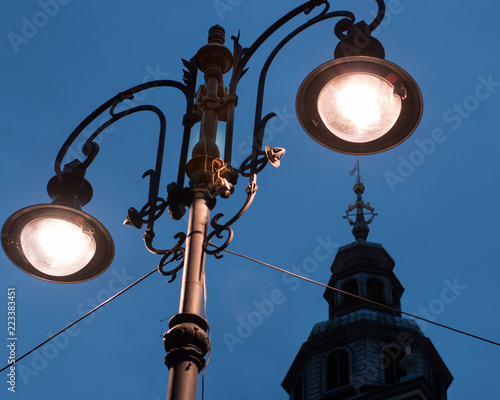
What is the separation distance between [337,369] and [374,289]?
5.77 metres

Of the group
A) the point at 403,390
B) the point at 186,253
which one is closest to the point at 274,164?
the point at 186,253

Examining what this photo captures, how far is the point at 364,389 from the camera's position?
36.4 metres

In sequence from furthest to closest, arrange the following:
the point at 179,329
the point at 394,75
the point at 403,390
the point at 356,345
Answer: the point at 356,345
the point at 403,390
the point at 394,75
the point at 179,329

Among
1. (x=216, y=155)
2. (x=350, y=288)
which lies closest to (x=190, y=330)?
(x=216, y=155)

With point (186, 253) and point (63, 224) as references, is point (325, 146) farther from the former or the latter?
point (63, 224)

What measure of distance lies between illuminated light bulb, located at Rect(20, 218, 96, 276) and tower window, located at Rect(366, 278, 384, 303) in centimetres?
3618

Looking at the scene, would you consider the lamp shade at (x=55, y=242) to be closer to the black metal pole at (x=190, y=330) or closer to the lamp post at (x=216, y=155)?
the lamp post at (x=216, y=155)

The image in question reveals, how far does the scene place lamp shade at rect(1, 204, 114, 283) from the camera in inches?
245

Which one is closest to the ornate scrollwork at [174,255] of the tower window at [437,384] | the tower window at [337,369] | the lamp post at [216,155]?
the lamp post at [216,155]

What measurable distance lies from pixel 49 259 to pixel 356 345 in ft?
108

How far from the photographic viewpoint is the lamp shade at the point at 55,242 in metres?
6.23

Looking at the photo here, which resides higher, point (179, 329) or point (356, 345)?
point (356, 345)

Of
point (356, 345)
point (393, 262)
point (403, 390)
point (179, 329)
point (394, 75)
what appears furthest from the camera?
point (393, 262)

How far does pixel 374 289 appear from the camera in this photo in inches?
1657
